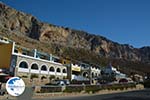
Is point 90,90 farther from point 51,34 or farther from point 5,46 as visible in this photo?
point 51,34

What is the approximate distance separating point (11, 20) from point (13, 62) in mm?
106342
